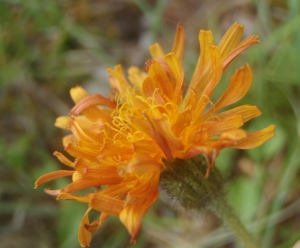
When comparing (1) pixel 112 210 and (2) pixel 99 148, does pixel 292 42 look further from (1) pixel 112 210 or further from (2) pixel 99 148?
(1) pixel 112 210

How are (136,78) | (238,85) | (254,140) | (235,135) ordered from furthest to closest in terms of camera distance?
(136,78)
(238,85)
(254,140)
(235,135)

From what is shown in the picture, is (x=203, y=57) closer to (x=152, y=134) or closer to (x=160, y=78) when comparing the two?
(x=160, y=78)

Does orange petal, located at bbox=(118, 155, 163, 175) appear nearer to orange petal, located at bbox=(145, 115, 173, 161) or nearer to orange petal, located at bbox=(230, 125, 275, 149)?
orange petal, located at bbox=(145, 115, 173, 161)

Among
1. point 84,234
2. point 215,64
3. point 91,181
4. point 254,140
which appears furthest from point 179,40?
point 84,234

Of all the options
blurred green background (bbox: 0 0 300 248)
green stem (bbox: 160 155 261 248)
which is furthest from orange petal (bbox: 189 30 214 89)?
blurred green background (bbox: 0 0 300 248)

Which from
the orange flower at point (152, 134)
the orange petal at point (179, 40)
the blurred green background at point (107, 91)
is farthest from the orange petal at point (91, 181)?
the blurred green background at point (107, 91)

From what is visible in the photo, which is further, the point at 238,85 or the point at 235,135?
the point at 238,85
